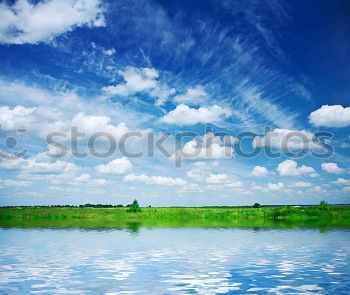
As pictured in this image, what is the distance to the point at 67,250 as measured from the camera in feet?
83.7

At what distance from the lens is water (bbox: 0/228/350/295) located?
47.4 feet

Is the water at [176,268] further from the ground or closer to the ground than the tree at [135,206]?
closer to the ground

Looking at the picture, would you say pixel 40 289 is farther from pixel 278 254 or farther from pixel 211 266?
pixel 278 254

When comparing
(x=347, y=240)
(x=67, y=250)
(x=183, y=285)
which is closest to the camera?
(x=183, y=285)

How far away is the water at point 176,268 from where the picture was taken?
1445 cm

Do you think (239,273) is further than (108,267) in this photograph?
No

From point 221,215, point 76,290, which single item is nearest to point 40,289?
point 76,290

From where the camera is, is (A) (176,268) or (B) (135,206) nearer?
(A) (176,268)

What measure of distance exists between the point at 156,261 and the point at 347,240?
18710 millimetres

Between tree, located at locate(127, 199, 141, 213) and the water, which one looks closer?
the water

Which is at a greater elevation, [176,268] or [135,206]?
[135,206]

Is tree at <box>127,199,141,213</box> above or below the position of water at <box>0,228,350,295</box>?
above

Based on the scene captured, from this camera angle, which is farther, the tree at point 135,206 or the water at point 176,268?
the tree at point 135,206

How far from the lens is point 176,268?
18703 mm
